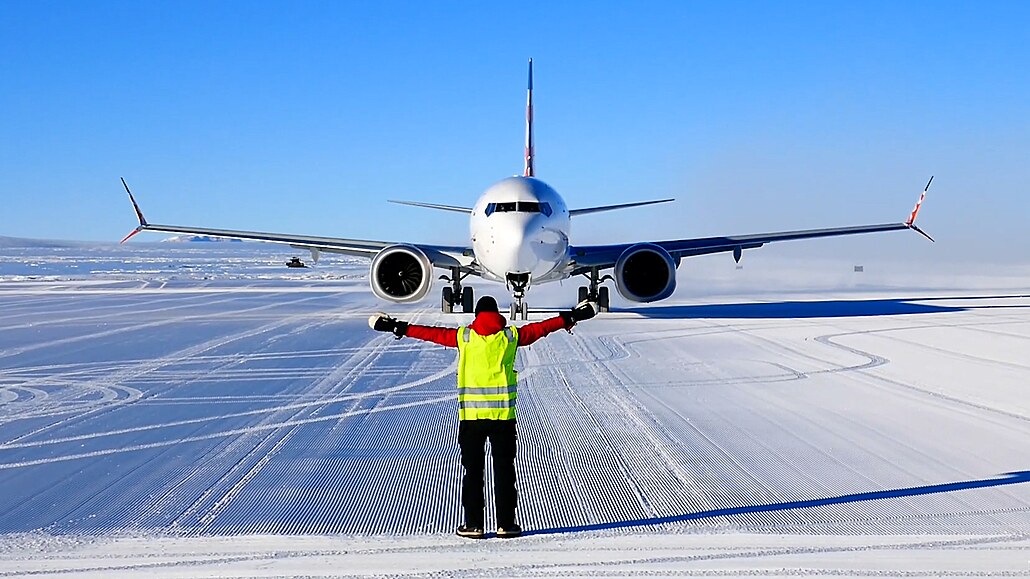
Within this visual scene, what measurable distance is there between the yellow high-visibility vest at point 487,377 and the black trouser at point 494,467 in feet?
0.17

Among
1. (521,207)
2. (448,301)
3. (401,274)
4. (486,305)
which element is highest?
(521,207)

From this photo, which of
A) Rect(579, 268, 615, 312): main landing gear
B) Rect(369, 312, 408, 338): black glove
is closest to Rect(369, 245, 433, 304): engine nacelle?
Rect(579, 268, 615, 312): main landing gear

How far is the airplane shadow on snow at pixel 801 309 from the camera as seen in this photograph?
62.3 ft

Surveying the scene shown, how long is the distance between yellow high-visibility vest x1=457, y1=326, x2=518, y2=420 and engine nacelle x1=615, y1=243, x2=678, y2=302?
1360 centimetres

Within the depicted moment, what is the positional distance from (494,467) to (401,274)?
14.1 m

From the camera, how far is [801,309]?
2103 cm

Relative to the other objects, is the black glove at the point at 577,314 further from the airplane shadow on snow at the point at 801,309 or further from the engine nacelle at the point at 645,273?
the airplane shadow on snow at the point at 801,309

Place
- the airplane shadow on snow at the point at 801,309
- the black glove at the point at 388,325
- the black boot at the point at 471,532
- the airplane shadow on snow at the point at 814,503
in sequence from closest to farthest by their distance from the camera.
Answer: the black boot at the point at 471,532 → the airplane shadow on snow at the point at 814,503 → the black glove at the point at 388,325 → the airplane shadow on snow at the point at 801,309

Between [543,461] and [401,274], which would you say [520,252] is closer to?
[401,274]

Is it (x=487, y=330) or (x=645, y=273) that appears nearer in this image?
(x=487, y=330)

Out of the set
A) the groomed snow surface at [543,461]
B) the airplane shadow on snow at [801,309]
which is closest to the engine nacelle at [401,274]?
the airplane shadow on snow at [801,309]

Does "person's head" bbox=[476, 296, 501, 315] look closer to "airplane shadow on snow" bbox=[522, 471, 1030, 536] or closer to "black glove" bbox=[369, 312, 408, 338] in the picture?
"black glove" bbox=[369, 312, 408, 338]

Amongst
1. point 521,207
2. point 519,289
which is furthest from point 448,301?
point 521,207

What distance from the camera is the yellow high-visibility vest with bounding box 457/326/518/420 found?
451cm
